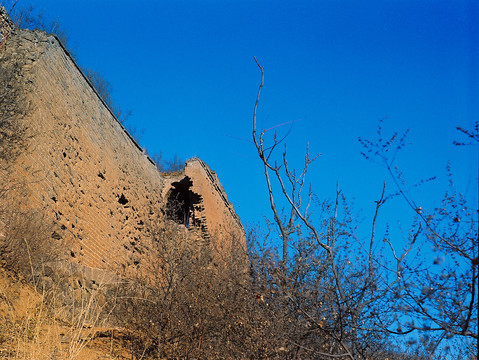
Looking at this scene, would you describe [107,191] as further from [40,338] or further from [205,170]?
[205,170]

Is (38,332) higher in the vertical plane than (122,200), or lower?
lower

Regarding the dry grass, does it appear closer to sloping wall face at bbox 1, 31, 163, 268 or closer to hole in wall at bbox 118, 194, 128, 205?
sloping wall face at bbox 1, 31, 163, 268

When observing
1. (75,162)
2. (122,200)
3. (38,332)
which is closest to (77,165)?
(75,162)

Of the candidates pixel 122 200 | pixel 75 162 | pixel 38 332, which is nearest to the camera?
pixel 38 332

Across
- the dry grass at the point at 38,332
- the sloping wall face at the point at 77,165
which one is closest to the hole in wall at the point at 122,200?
the sloping wall face at the point at 77,165

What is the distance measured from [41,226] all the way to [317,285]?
336 centimetres

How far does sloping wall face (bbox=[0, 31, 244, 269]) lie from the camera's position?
6.01 meters

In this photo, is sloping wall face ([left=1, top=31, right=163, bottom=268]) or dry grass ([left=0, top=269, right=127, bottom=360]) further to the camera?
sloping wall face ([left=1, top=31, right=163, bottom=268])

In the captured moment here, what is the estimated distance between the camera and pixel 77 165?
697 centimetres

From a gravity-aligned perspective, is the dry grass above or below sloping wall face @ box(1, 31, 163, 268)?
below

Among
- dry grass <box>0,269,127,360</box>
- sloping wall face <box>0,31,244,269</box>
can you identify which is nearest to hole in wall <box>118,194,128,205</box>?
sloping wall face <box>0,31,244,269</box>

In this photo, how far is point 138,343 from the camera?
16.5 feet

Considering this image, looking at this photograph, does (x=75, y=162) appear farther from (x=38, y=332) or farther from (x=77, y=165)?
(x=38, y=332)

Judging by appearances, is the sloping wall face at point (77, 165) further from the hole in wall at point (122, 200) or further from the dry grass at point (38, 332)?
the dry grass at point (38, 332)
